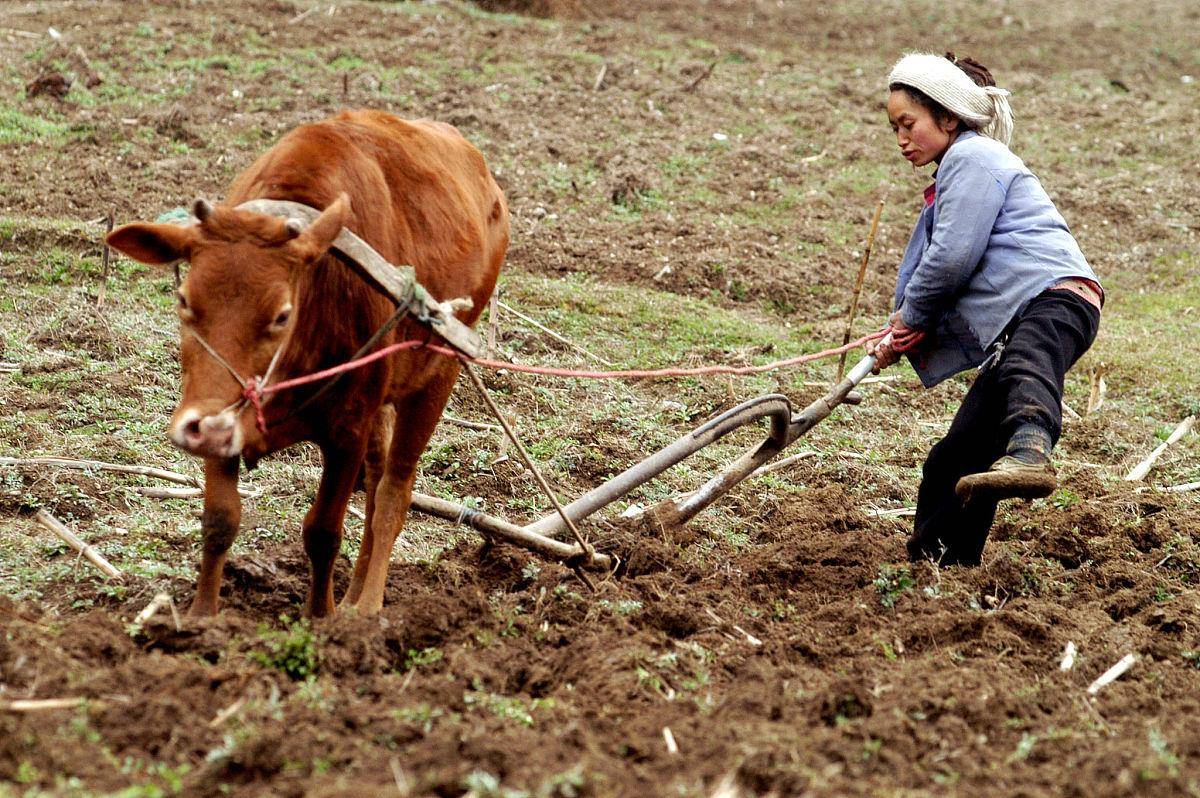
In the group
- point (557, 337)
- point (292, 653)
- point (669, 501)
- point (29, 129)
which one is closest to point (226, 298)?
point (292, 653)

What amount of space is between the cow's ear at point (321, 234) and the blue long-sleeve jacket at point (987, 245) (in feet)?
8.24

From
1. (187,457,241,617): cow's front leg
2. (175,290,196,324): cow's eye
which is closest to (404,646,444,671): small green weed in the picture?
(187,457,241,617): cow's front leg

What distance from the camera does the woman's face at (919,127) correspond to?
18.2ft

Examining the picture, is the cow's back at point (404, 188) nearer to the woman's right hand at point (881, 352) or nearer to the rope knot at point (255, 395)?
the rope knot at point (255, 395)

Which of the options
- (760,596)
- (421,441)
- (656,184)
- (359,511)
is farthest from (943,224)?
(656,184)

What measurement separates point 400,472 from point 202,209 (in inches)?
76.6

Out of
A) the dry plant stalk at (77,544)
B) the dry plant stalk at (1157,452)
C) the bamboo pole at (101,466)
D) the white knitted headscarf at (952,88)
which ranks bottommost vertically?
the bamboo pole at (101,466)

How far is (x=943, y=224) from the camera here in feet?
17.5

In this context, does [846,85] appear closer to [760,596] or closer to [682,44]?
[682,44]

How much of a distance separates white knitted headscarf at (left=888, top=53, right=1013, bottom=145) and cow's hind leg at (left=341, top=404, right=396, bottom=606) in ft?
8.78

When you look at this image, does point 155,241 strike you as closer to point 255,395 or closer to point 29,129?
point 255,395

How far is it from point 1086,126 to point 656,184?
6.00 meters

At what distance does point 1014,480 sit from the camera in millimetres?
4672

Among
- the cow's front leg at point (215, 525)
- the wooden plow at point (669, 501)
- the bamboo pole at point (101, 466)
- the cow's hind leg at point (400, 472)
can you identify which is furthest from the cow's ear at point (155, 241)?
the bamboo pole at point (101, 466)
